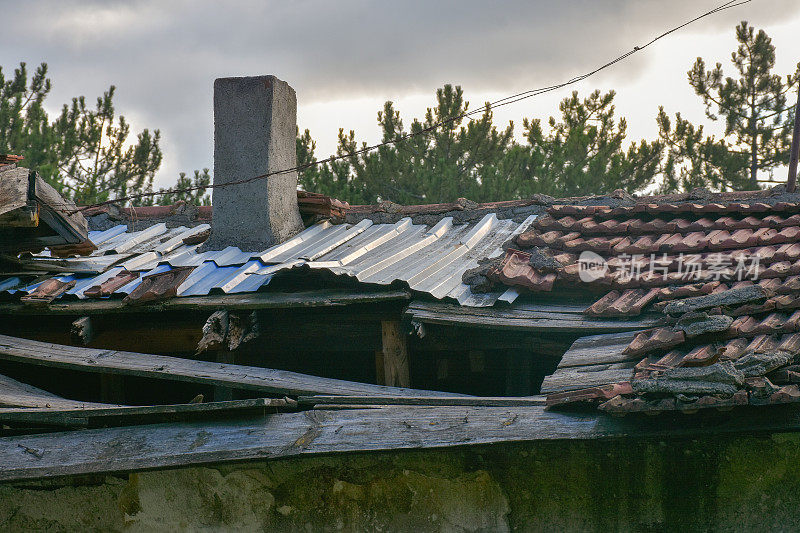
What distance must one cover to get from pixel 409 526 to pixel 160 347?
10.8 ft

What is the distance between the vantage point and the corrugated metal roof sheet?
652 cm

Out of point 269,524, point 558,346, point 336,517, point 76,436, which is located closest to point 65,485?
point 76,436

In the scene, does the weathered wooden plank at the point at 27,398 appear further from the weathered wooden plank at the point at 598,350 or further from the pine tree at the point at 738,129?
the pine tree at the point at 738,129

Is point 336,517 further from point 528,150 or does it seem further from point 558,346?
point 528,150

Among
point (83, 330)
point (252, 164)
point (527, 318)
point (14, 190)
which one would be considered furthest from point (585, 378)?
point (252, 164)

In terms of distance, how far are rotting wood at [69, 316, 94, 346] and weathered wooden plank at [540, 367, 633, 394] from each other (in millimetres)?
4067

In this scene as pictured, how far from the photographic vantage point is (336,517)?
467 centimetres

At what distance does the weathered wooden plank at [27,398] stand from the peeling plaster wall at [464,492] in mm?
514

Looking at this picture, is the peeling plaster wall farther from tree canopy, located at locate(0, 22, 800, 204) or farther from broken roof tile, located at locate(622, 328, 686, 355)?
tree canopy, located at locate(0, 22, 800, 204)

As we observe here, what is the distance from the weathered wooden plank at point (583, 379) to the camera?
14.9ft

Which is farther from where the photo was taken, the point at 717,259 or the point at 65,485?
the point at 717,259

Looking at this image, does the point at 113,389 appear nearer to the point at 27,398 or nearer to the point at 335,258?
the point at 27,398

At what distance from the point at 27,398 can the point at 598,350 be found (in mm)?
3827

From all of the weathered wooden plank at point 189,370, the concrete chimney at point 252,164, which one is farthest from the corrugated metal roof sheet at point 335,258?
the weathered wooden plank at point 189,370
